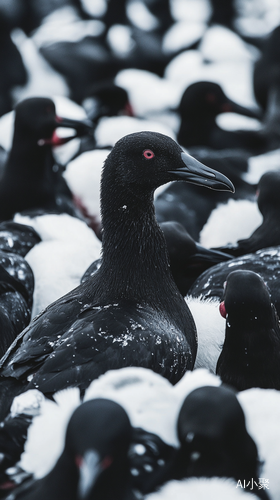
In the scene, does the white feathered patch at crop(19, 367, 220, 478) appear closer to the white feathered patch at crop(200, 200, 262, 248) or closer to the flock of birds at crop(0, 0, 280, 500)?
the flock of birds at crop(0, 0, 280, 500)

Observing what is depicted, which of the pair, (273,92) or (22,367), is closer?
(22,367)

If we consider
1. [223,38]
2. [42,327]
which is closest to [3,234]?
[42,327]

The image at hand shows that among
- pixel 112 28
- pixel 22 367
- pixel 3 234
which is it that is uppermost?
pixel 22 367

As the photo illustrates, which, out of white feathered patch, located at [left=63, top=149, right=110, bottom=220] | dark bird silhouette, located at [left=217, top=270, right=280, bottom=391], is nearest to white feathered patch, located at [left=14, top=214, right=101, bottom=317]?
white feathered patch, located at [left=63, top=149, right=110, bottom=220]

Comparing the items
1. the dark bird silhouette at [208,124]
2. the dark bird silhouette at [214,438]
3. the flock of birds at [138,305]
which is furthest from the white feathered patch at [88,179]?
the dark bird silhouette at [214,438]

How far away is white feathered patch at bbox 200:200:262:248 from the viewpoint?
6.27m

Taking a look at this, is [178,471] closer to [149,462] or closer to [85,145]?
[149,462]

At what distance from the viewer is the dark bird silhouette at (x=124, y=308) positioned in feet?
11.6

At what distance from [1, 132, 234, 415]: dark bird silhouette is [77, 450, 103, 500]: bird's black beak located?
2.60 feet

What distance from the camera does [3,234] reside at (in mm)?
5469

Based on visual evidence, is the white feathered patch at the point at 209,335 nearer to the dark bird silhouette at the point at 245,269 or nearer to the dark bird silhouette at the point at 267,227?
the dark bird silhouette at the point at 245,269

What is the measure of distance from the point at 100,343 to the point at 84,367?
0.15m

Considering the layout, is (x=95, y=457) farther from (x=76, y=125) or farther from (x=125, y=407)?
(x=76, y=125)

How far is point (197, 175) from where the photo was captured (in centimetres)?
420
